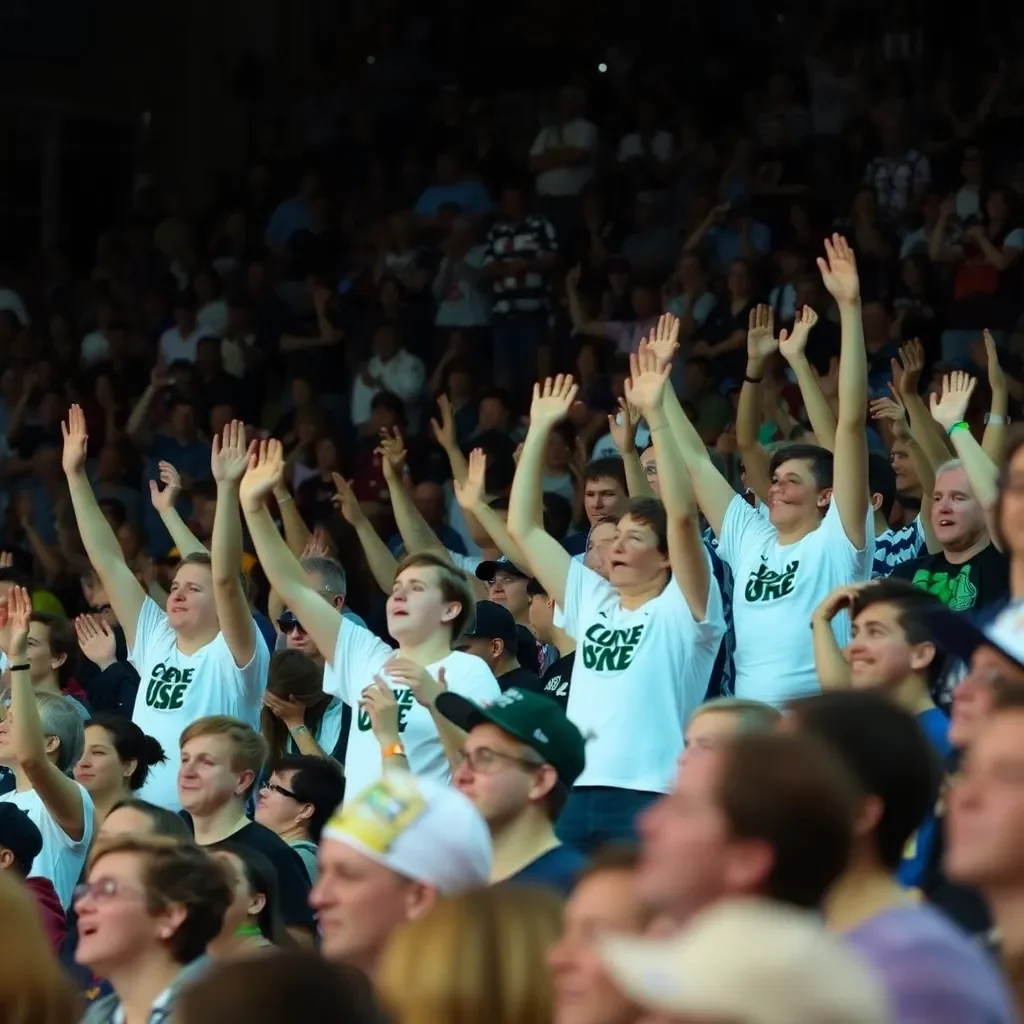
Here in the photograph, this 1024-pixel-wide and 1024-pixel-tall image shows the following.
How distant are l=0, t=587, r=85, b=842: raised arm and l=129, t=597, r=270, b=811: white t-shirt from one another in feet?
2.30

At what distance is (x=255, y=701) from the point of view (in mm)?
6930

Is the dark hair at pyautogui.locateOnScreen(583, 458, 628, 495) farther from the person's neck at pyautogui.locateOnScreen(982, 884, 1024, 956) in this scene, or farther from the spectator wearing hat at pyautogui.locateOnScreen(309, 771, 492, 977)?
the person's neck at pyautogui.locateOnScreen(982, 884, 1024, 956)

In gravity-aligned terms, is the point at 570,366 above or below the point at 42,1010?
above

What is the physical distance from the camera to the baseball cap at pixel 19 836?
5.42 metres

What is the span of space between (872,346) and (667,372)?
147 inches

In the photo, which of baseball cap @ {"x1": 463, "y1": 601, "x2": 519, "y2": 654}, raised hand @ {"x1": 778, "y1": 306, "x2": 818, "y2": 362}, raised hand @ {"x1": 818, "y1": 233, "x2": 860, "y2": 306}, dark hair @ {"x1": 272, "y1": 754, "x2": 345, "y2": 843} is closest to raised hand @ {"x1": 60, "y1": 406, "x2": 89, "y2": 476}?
baseball cap @ {"x1": 463, "y1": 601, "x2": 519, "y2": 654}

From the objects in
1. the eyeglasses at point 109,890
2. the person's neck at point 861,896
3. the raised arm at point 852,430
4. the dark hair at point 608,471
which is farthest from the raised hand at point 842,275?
the person's neck at point 861,896

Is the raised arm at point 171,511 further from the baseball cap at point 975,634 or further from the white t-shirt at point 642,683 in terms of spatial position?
the baseball cap at point 975,634

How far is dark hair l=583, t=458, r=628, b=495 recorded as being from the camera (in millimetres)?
7336

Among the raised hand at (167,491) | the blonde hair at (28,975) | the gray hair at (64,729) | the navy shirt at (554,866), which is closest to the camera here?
the blonde hair at (28,975)

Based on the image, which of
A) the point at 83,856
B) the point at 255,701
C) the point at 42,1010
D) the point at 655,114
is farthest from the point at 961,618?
the point at 655,114

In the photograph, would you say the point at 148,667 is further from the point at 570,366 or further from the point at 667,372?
the point at 570,366

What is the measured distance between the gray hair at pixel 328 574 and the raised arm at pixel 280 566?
1310 mm

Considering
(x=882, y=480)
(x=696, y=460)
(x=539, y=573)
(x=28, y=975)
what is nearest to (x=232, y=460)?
(x=539, y=573)
